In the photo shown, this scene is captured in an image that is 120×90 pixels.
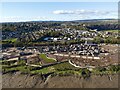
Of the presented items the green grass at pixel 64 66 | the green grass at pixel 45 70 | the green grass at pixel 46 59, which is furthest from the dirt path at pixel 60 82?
the green grass at pixel 46 59

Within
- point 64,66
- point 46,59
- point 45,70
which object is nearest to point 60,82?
point 45,70

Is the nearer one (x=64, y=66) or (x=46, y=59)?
(x=64, y=66)

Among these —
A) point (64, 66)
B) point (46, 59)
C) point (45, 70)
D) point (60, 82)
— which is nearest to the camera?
point (60, 82)

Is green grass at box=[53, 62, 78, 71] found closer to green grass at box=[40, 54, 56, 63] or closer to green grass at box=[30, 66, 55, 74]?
green grass at box=[30, 66, 55, 74]

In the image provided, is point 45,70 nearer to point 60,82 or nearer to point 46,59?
point 60,82

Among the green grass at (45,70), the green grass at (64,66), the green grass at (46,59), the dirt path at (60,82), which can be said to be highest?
the green grass at (46,59)

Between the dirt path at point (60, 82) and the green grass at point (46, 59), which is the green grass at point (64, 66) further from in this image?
the dirt path at point (60, 82)

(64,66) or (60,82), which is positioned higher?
(64,66)

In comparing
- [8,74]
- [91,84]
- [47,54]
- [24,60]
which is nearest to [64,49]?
[47,54]

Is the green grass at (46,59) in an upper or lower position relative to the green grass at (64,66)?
upper

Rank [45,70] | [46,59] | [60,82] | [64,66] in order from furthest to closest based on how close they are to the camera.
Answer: [46,59]
[64,66]
[45,70]
[60,82]

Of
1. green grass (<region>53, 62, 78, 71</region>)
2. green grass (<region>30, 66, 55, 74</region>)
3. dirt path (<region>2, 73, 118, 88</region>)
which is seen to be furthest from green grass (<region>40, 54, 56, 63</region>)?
dirt path (<region>2, 73, 118, 88</region>)
